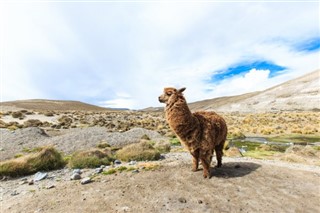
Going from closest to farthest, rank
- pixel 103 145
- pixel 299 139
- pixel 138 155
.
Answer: pixel 138 155 < pixel 103 145 < pixel 299 139

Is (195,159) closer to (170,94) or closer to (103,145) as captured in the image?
(170,94)

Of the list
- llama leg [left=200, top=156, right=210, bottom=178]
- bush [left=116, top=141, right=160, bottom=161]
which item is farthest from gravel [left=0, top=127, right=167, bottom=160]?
llama leg [left=200, top=156, right=210, bottom=178]

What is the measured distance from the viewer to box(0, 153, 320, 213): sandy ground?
8.15m

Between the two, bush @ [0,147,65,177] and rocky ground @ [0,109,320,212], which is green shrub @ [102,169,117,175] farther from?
bush @ [0,147,65,177]

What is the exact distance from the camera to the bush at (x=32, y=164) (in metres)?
13.2

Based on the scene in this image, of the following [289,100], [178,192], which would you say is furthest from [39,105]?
[178,192]

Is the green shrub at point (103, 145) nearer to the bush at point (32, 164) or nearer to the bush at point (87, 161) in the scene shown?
the bush at point (32, 164)

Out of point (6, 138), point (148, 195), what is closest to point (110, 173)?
point (148, 195)

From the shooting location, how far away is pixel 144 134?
3025cm

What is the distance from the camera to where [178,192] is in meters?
8.80

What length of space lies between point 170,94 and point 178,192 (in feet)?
10.1

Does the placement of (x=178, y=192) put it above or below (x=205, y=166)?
below

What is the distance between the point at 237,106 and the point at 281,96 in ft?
57.9

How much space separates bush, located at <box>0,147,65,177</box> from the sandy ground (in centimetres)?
210
